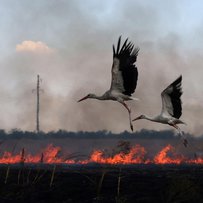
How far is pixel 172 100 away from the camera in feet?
70.7

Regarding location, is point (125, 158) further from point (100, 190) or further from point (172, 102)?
point (100, 190)

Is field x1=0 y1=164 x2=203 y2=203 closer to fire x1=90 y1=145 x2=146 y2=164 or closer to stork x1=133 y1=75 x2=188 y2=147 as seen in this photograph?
stork x1=133 y1=75 x2=188 y2=147

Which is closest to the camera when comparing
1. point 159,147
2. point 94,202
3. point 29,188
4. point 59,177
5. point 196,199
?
point 196,199

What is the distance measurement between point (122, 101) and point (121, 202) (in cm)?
460

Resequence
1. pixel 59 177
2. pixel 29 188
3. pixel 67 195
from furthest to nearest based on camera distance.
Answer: pixel 59 177 < pixel 29 188 < pixel 67 195

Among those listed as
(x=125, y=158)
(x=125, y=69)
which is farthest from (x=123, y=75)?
(x=125, y=158)

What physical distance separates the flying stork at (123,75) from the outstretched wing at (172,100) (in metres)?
1.37

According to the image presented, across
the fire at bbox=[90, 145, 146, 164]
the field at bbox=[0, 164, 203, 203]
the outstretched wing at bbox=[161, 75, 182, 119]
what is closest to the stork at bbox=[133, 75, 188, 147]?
the outstretched wing at bbox=[161, 75, 182, 119]

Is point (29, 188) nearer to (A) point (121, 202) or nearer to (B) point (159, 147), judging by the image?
(A) point (121, 202)

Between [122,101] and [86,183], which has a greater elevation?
[122,101]

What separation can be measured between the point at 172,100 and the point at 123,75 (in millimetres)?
2281

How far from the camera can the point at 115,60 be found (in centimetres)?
2205

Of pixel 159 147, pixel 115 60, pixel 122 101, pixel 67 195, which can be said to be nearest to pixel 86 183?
pixel 67 195

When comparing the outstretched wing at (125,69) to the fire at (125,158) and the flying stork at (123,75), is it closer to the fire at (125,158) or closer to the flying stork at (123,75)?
the flying stork at (123,75)
